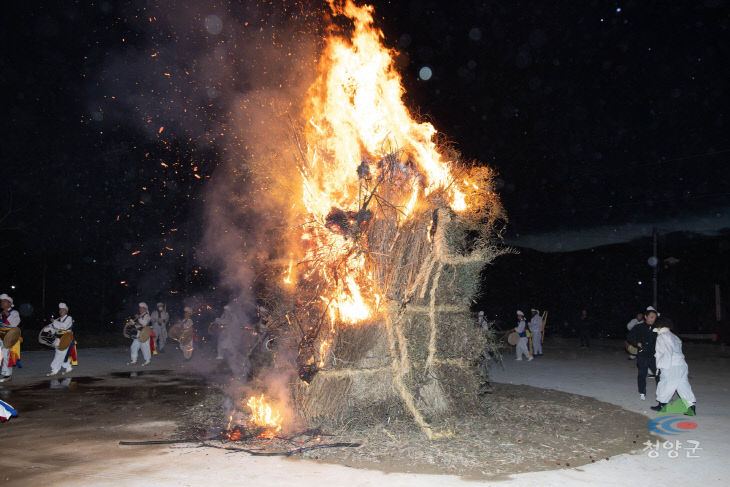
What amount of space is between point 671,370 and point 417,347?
188 inches

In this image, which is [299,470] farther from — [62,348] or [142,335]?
[142,335]

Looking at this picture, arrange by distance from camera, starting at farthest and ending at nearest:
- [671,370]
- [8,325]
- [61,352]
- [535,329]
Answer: [535,329]
[61,352]
[8,325]
[671,370]

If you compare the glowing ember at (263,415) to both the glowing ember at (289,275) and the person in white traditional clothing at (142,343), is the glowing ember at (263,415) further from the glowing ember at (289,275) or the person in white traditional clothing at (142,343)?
the person in white traditional clothing at (142,343)

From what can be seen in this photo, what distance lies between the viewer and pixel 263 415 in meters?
8.20

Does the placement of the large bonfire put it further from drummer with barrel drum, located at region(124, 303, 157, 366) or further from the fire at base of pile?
drummer with barrel drum, located at region(124, 303, 157, 366)

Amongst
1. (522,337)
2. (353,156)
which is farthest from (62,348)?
(522,337)

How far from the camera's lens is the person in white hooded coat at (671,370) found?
8773mm

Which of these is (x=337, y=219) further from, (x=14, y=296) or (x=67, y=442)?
(x=14, y=296)

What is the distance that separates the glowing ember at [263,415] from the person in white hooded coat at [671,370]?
21.7 ft

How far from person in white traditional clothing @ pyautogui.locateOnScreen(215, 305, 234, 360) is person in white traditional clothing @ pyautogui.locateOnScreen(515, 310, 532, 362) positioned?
10.1m

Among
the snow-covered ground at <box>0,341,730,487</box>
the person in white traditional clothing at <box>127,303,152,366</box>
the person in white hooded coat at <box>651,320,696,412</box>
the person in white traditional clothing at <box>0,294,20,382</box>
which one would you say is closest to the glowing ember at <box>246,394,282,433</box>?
the snow-covered ground at <box>0,341,730,487</box>

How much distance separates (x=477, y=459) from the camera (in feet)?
20.2

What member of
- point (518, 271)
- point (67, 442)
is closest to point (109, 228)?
point (67, 442)

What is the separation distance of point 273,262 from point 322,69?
11.0ft
